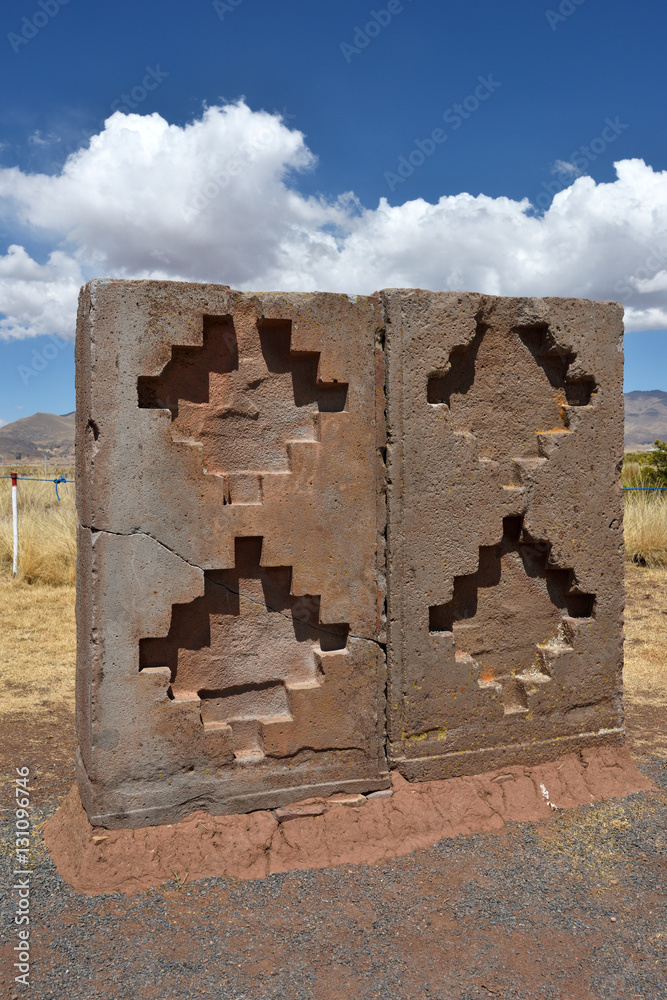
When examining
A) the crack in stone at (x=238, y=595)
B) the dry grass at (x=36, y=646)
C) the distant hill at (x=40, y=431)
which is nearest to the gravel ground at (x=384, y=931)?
the crack in stone at (x=238, y=595)

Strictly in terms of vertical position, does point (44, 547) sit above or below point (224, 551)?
below

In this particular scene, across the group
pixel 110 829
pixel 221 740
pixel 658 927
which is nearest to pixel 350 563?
pixel 221 740

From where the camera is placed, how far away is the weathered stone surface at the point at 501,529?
3535mm

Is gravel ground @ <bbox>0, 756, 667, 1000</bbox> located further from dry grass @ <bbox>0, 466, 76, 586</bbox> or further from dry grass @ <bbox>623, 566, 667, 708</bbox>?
dry grass @ <bbox>0, 466, 76, 586</bbox>

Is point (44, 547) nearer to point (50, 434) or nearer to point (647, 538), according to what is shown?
point (647, 538)

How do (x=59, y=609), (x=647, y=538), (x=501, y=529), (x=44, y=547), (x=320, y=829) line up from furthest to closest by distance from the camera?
1. (x=647, y=538)
2. (x=44, y=547)
3. (x=59, y=609)
4. (x=501, y=529)
5. (x=320, y=829)

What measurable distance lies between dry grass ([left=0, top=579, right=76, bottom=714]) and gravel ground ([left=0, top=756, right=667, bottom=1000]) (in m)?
2.16

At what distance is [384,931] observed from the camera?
9.17 ft

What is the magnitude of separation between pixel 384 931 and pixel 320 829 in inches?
26.7

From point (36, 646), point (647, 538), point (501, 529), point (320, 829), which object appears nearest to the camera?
point (320, 829)

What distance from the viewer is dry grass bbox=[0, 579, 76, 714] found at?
5445mm

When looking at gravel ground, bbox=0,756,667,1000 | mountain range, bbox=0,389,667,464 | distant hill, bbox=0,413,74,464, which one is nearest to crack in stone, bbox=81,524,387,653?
gravel ground, bbox=0,756,667,1000

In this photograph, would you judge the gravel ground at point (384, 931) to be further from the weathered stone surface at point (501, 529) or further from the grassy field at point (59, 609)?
the grassy field at point (59, 609)

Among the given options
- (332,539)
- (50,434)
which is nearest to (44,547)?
Answer: (332,539)
